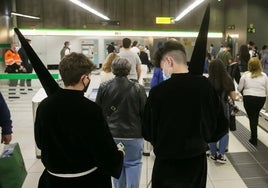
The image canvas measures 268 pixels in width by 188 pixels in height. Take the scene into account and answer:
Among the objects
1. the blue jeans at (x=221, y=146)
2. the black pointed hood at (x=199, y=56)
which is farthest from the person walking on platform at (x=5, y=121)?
the blue jeans at (x=221, y=146)

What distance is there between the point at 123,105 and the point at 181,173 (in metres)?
0.95

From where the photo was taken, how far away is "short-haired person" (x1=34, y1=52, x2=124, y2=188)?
178cm

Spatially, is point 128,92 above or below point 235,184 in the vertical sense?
above

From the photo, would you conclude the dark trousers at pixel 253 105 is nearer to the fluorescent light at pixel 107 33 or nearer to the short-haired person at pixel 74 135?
the short-haired person at pixel 74 135

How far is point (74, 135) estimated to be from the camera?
1.77 metres

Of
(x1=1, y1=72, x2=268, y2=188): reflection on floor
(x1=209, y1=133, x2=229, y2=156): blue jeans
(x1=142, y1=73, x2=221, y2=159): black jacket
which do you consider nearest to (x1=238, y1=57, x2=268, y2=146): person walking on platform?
(x1=1, y1=72, x2=268, y2=188): reflection on floor

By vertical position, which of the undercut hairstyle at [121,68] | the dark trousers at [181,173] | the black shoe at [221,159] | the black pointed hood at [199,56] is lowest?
the black shoe at [221,159]

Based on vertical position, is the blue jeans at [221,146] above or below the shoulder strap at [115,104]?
below

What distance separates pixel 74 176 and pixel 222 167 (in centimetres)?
298

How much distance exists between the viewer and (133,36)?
64.5ft

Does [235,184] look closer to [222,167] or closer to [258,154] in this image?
[222,167]

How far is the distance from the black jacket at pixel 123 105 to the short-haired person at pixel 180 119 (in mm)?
757

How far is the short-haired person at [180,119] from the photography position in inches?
77.1

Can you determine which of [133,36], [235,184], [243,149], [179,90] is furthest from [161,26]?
[179,90]
